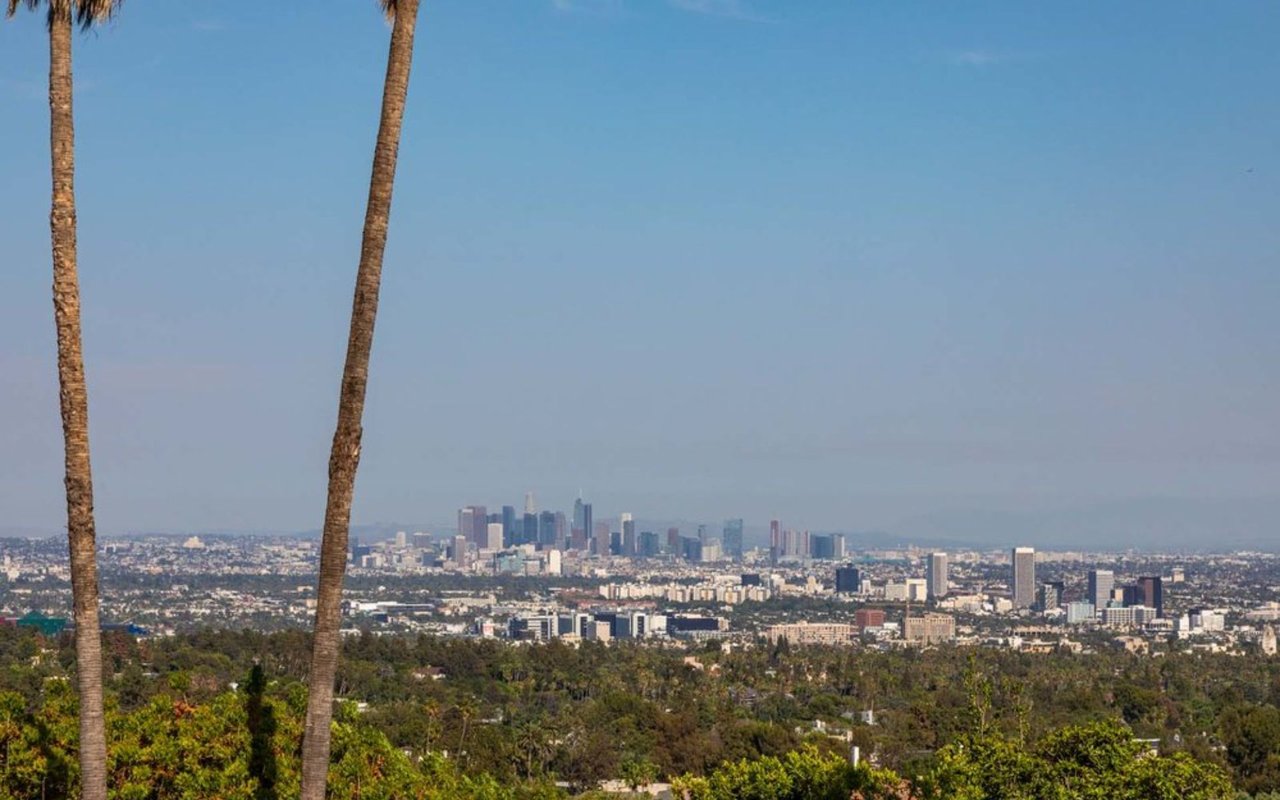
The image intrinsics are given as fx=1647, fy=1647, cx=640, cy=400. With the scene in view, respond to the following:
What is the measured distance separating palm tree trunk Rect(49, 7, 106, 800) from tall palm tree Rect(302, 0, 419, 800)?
1679 mm

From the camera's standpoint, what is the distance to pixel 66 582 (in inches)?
7062

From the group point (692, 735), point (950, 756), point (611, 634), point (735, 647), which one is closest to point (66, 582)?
point (611, 634)

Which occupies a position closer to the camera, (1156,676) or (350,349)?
(350,349)

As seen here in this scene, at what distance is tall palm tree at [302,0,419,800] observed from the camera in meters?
9.56

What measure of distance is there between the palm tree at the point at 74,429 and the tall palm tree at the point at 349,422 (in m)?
1.68

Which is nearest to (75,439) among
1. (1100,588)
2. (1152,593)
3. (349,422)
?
(349,422)

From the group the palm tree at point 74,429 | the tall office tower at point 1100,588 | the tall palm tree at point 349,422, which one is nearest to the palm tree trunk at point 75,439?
the palm tree at point 74,429

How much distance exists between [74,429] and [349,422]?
2.11m

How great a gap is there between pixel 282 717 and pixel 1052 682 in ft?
220

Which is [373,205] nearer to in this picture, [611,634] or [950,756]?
[950,756]

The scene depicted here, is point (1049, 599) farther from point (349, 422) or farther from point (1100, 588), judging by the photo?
point (349, 422)

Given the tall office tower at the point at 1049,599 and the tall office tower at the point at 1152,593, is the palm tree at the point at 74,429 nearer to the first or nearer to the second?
the tall office tower at the point at 1152,593

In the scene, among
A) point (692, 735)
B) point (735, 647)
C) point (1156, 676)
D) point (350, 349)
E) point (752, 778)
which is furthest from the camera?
point (735, 647)

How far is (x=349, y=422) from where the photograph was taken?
974 cm
